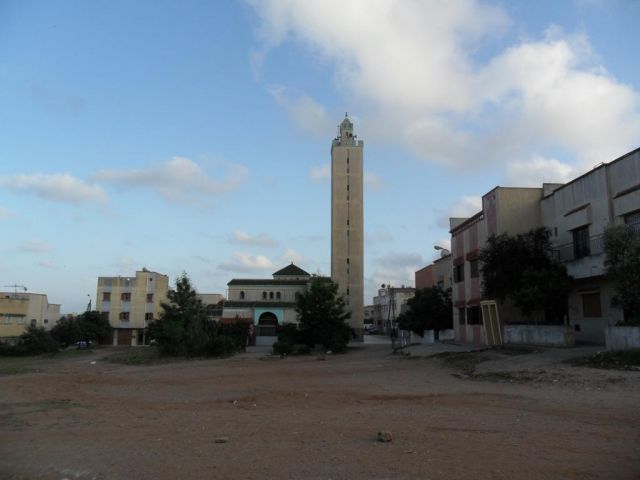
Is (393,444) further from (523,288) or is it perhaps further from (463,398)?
(523,288)

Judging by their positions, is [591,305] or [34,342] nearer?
[591,305]

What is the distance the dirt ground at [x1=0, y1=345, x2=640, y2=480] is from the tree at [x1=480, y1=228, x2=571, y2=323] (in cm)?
749

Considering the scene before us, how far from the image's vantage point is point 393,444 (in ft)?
27.2

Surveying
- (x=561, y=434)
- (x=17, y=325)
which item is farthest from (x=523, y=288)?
(x=17, y=325)

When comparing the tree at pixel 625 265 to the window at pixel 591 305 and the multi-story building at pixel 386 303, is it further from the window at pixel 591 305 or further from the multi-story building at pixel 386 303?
the multi-story building at pixel 386 303

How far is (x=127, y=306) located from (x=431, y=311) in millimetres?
42716

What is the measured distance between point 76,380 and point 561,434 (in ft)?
68.6

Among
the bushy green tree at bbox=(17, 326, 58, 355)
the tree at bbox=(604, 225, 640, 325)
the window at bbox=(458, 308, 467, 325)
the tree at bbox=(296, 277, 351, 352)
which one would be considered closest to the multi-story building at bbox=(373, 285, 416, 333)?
the tree at bbox=(296, 277, 351, 352)

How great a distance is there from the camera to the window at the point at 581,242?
2745 centimetres

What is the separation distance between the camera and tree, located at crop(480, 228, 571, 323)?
1025 inches

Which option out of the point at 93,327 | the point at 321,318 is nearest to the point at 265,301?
the point at 93,327

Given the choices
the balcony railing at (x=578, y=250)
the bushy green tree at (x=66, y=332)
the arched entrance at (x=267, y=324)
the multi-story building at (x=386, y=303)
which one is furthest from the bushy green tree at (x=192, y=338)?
the multi-story building at (x=386, y=303)

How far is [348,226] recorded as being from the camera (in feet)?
223

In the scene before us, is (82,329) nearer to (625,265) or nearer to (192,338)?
(192,338)
